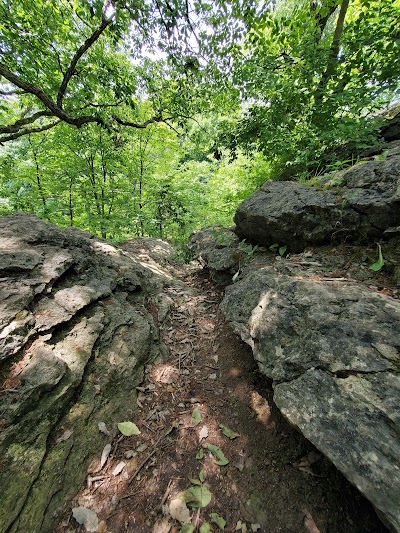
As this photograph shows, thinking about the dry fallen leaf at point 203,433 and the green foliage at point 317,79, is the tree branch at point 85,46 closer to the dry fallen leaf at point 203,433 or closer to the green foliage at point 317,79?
the green foliage at point 317,79

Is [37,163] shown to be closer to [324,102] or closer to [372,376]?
[324,102]

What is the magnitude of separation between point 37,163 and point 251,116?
299 inches

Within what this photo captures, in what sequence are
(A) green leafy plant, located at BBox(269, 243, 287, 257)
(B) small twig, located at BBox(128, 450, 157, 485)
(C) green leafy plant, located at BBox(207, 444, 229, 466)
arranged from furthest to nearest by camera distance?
(A) green leafy plant, located at BBox(269, 243, 287, 257)
(C) green leafy plant, located at BBox(207, 444, 229, 466)
(B) small twig, located at BBox(128, 450, 157, 485)

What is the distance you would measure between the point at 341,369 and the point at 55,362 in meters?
2.74

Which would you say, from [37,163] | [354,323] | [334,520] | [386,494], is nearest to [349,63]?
[354,323]

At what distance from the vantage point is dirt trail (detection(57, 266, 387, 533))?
5.88 ft

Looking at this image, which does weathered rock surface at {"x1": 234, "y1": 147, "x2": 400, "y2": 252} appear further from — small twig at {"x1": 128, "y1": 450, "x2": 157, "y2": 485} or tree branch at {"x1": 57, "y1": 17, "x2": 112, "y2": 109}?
tree branch at {"x1": 57, "y1": 17, "x2": 112, "y2": 109}

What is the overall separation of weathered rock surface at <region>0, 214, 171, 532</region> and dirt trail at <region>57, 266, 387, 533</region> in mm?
248

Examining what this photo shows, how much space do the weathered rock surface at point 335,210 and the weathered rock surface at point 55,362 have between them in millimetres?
2646

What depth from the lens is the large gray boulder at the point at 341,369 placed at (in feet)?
4.75

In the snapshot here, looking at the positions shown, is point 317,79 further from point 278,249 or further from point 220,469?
point 220,469

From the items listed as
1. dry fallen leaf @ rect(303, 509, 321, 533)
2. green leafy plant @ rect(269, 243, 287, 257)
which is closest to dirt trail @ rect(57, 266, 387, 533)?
dry fallen leaf @ rect(303, 509, 321, 533)

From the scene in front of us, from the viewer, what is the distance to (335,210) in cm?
342

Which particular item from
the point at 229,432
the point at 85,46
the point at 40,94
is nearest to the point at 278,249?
the point at 229,432
